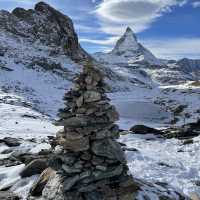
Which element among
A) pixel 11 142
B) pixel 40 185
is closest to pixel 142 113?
pixel 11 142

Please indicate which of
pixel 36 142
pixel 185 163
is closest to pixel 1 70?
pixel 36 142

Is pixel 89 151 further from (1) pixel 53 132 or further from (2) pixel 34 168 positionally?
(1) pixel 53 132

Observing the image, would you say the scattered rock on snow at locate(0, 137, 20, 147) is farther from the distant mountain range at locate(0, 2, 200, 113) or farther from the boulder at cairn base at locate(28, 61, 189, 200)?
the distant mountain range at locate(0, 2, 200, 113)

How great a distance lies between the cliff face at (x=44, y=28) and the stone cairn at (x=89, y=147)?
85.6m

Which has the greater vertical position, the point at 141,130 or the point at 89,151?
the point at 89,151

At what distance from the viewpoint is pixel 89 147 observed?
1157 centimetres

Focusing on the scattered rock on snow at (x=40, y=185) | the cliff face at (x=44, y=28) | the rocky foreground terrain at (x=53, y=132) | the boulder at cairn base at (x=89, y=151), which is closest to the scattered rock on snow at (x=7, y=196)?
the rocky foreground terrain at (x=53, y=132)

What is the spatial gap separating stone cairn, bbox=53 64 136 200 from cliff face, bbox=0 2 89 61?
8560cm

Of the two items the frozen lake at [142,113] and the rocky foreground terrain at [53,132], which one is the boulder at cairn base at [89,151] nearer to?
the rocky foreground terrain at [53,132]

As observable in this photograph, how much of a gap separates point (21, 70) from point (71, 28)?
5131 centimetres

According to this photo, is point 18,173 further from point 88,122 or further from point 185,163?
point 185,163

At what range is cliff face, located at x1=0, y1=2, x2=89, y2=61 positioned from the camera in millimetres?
101750

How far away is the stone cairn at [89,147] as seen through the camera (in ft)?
37.4

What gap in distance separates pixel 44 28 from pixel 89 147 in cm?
10045
